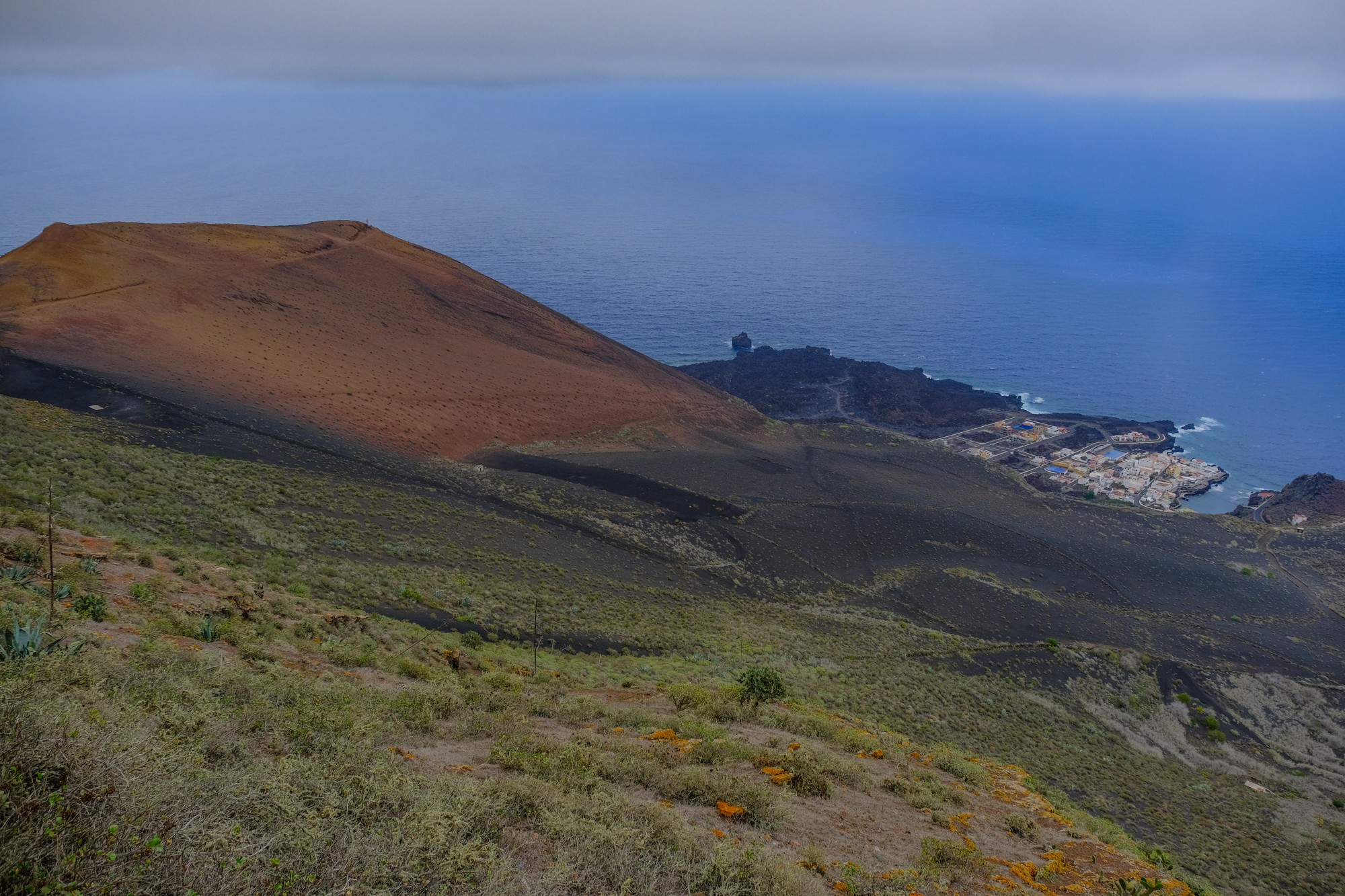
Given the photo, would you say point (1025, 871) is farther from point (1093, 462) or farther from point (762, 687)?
point (1093, 462)

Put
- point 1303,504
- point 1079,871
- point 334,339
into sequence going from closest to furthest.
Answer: point 1079,871
point 334,339
point 1303,504

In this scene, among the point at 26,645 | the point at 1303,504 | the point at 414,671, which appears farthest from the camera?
the point at 1303,504

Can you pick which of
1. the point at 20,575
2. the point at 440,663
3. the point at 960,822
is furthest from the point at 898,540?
the point at 20,575

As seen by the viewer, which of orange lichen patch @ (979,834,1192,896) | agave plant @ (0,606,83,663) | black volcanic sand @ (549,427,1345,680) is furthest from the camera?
black volcanic sand @ (549,427,1345,680)

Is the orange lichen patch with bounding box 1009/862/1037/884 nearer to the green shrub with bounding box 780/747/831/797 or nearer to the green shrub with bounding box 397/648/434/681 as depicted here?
the green shrub with bounding box 780/747/831/797

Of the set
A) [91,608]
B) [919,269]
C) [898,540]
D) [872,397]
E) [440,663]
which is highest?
Result: [919,269]

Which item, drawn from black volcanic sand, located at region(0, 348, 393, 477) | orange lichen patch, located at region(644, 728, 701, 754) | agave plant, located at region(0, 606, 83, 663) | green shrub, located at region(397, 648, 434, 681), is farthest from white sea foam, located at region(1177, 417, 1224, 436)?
agave plant, located at region(0, 606, 83, 663)

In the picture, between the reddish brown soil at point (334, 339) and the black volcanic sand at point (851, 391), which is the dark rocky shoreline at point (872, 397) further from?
the reddish brown soil at point (334, 339)
